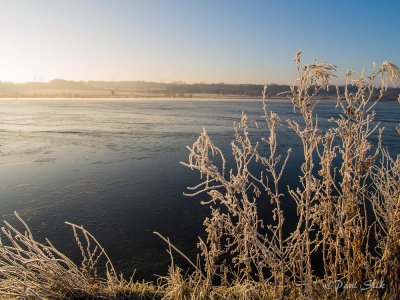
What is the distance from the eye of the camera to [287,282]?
326cm

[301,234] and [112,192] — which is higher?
[301,234]

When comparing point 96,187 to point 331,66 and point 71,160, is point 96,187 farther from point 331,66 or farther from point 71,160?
point 331,66

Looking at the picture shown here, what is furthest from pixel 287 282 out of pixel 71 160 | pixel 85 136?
pixel 85 136

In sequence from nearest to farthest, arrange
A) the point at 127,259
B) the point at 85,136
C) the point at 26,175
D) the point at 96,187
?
the point at 127,259, the point at 96,187, the point at 26,175, the point at 85,136

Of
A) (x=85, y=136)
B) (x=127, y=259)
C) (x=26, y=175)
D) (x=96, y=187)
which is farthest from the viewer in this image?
(x=85, y=136)

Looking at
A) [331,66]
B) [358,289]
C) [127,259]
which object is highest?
[331,66]

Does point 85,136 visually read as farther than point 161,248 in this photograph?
Yes

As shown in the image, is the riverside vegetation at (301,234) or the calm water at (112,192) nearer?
the riverside vegetation at (301,234)

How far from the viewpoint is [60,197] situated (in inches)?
266

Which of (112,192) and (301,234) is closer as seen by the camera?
(301,234)

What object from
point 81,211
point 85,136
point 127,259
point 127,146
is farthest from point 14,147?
point 127,259

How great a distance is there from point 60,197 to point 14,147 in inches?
279

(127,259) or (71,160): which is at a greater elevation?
(71,160)

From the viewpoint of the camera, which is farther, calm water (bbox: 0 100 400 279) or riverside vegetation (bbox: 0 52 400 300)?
calm water (bbox: 0 100 400 279)
